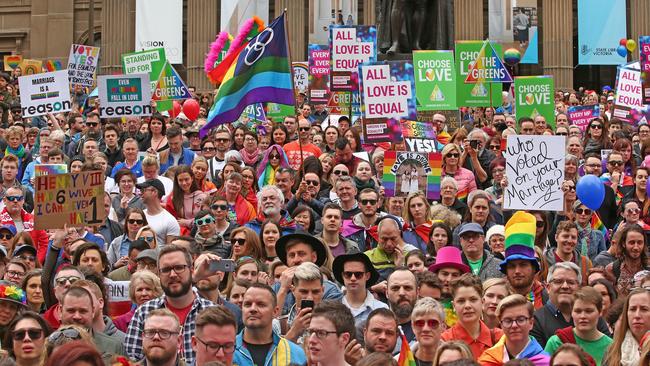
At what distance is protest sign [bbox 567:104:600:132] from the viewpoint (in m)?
22.3

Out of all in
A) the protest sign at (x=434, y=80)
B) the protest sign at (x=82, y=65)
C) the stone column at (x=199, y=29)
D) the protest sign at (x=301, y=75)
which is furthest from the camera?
the stone column at (x=199, y=29)

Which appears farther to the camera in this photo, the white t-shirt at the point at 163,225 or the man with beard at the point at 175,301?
the white t-shirt at the point at 163,225

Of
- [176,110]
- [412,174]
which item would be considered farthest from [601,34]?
[412,174]

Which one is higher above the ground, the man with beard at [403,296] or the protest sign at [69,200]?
the protest sign at [69,200]

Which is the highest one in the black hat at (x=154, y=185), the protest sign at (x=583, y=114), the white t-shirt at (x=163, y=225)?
the protest sign at (x=583, y=114)

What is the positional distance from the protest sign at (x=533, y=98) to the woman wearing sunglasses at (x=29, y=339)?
12.6 m

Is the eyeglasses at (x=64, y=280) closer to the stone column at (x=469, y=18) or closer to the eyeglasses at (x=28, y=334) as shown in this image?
the eyeglasses at (x=28, y=334)

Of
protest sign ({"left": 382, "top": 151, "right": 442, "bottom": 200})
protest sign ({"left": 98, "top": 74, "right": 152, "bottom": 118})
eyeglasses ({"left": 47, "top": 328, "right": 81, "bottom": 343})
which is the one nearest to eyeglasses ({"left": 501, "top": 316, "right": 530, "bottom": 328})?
eyeglasses ({"left": 47, "top": 328, "right": 81, "bottom": 343})

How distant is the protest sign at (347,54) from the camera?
858 inches

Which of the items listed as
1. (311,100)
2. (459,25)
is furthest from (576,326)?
(459,25)

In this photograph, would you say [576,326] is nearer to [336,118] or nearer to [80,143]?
[80,143]

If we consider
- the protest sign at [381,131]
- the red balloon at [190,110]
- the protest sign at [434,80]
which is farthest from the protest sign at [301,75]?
the protest sign at [381,131]

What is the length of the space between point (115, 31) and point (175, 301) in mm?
37152

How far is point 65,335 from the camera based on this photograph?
8.70 metres
